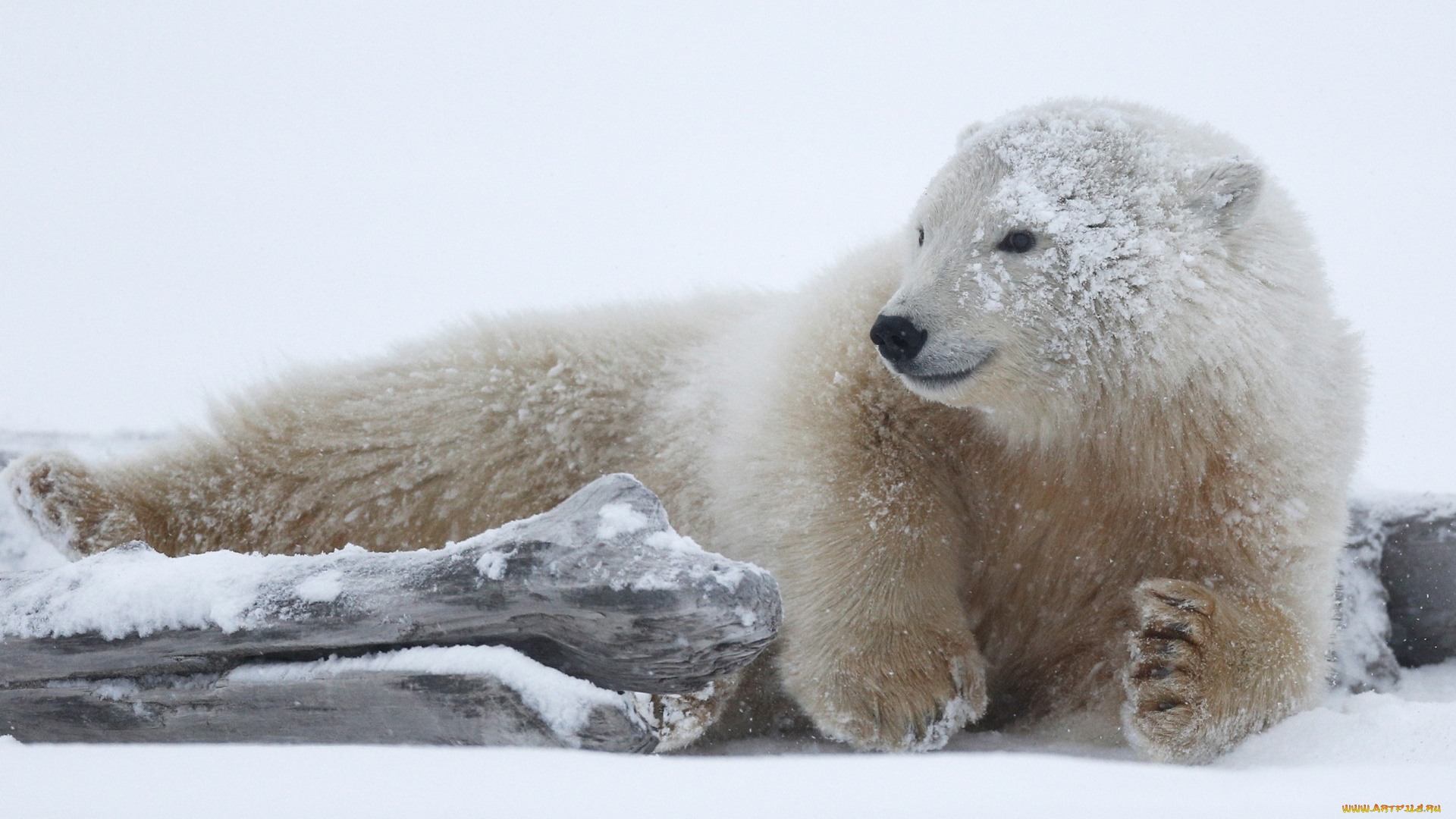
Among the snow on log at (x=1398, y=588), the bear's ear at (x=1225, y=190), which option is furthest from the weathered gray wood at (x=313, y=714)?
the snow on log at (x=1398, y=588)

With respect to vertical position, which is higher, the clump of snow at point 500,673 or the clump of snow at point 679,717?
the clump of snow at point 500,673

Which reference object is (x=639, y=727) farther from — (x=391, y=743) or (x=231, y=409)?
(x=231, y=409)

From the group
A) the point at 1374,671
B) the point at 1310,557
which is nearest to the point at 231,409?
the point at 1310,557

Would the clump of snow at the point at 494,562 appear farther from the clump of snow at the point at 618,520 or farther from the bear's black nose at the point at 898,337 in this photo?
the bear's black nose at the point at 898,337

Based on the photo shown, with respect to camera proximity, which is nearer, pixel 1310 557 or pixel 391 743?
pixel 391 743

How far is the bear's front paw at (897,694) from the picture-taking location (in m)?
2.70

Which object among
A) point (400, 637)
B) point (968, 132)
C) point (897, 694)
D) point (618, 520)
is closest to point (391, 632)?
point (400, 637)

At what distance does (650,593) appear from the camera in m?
1.73

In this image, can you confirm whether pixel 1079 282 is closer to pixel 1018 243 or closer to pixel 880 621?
pixel 1018 243

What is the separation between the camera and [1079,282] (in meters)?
2.62

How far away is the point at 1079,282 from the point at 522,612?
4.98 feet

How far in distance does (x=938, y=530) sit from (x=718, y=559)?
4.15 feet

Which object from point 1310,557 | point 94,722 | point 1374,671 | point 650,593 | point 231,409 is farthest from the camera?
point 1374,671

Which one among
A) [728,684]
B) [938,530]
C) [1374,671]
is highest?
[938,530]
